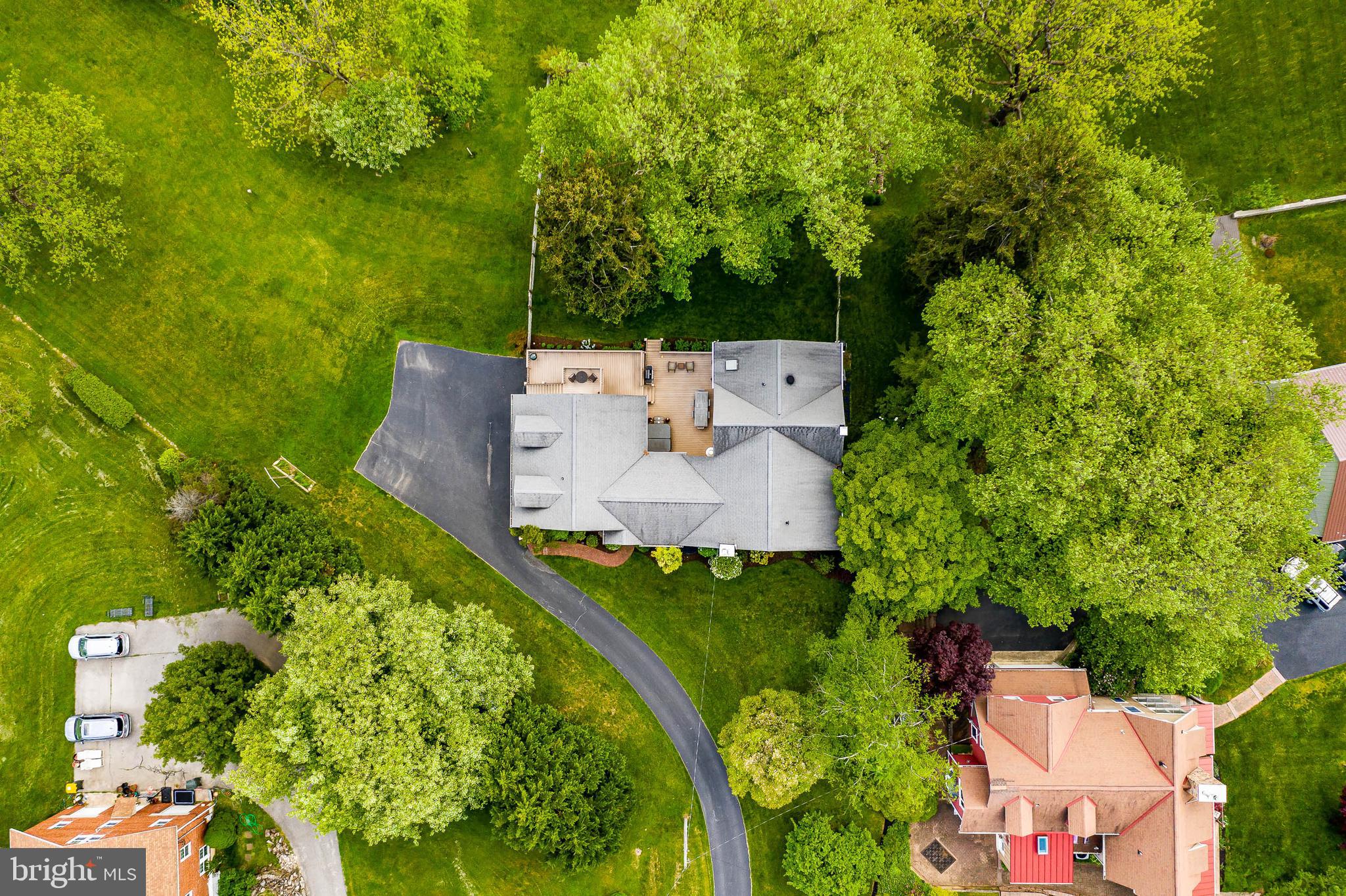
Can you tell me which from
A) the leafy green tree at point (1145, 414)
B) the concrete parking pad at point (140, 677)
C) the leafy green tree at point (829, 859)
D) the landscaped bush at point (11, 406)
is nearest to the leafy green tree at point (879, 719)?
the leafy green tree at point (829, 859)

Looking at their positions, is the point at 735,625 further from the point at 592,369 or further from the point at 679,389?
the point at 592,369

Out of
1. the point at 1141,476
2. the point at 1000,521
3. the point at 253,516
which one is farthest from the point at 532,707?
the point at 1141,476

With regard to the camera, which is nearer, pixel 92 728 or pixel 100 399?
pixel 92 728

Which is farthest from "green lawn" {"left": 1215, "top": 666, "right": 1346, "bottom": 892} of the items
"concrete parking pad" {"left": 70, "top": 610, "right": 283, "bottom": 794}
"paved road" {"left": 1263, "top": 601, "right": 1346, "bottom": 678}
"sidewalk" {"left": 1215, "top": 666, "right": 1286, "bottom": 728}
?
"concrete parking pad" {"left": 70, "top": 610, "right": 283, "bottom": 794}

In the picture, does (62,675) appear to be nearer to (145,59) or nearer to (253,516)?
(253,516)

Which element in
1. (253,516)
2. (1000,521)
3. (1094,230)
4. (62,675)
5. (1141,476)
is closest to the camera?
(1141,476)

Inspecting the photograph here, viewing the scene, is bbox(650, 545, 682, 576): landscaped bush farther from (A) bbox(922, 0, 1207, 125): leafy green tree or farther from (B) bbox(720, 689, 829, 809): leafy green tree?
(A) bbox(922, 0, 1207, 125): leafy green tree

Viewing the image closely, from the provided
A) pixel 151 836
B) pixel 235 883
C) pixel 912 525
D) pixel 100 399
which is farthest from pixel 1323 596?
pixel 100 399
